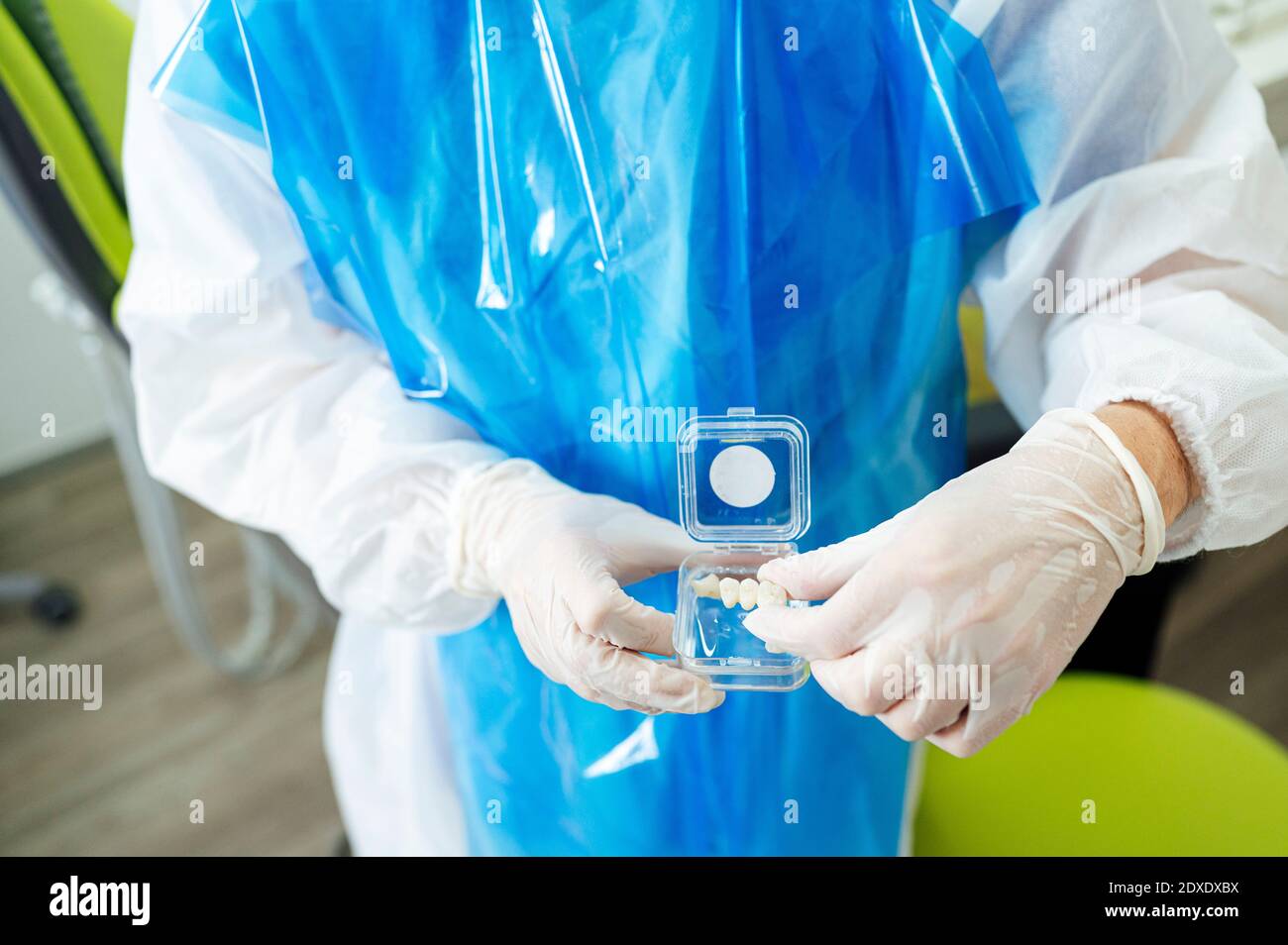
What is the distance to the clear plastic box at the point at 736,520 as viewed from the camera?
59 cm

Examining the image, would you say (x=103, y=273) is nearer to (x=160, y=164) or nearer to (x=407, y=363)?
(x=160, y=164)

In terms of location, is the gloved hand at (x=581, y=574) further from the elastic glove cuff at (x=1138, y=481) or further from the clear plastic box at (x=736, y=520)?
the elastic glove cuff at (x=1138, y=481)

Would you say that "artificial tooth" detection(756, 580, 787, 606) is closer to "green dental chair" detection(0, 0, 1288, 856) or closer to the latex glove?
the latex glove

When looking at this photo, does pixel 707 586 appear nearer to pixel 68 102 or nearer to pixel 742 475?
pixel 742 475

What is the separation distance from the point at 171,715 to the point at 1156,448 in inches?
67.8

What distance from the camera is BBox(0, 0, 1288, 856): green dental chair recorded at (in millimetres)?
856

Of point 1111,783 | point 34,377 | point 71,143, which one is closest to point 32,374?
point 34,377

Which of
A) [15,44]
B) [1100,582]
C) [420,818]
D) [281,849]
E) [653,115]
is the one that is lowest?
[281,849]

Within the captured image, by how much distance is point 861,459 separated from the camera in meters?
0.65

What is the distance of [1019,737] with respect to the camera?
977 mm

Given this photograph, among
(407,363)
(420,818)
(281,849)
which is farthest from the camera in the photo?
(281,849)

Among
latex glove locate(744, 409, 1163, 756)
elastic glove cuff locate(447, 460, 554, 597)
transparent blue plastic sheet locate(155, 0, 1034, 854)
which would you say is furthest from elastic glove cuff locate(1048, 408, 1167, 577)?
elastic glove cuff locate(447, 460, 554, 597)
